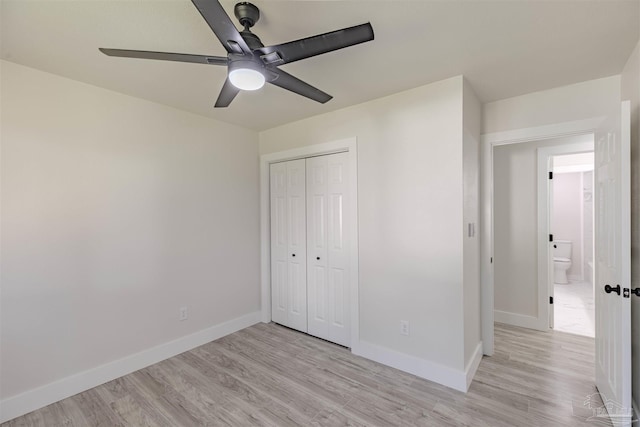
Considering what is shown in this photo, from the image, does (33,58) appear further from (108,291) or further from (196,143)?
(108,291)

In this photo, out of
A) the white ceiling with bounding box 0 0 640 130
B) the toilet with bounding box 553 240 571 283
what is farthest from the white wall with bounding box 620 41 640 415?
the toilet with bounding box 553 240 571 283

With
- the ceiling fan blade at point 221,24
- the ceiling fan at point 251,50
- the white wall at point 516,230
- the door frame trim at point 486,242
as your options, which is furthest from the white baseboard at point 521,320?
the ceiling fan blade at point 221,24

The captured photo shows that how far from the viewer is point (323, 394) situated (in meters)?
2.17

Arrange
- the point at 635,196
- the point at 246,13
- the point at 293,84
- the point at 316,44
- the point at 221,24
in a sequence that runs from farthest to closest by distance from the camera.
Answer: the point at 635,196
the point at 293,84
the point at 246,13
the point at 316,44
the point at 221,24

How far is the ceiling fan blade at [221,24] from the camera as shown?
1036mm

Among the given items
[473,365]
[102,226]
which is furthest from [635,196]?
[102,226]

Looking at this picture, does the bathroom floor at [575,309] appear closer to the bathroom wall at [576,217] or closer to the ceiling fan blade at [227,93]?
the bathroom wall at [576,217]

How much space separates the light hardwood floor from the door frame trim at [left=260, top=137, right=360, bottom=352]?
55cm

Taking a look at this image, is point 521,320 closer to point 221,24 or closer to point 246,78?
point 246,78

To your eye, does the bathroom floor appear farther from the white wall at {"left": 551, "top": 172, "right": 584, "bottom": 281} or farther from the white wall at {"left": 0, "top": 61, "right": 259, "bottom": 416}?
the white wall at {"left": 0, "top": 61, "right": 259, "bottom": 416}

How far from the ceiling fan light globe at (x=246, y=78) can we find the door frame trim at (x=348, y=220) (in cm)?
146

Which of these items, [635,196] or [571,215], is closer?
[635,196]

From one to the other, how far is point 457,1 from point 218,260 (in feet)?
9.83

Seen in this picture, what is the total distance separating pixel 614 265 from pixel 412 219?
1.25 metres
